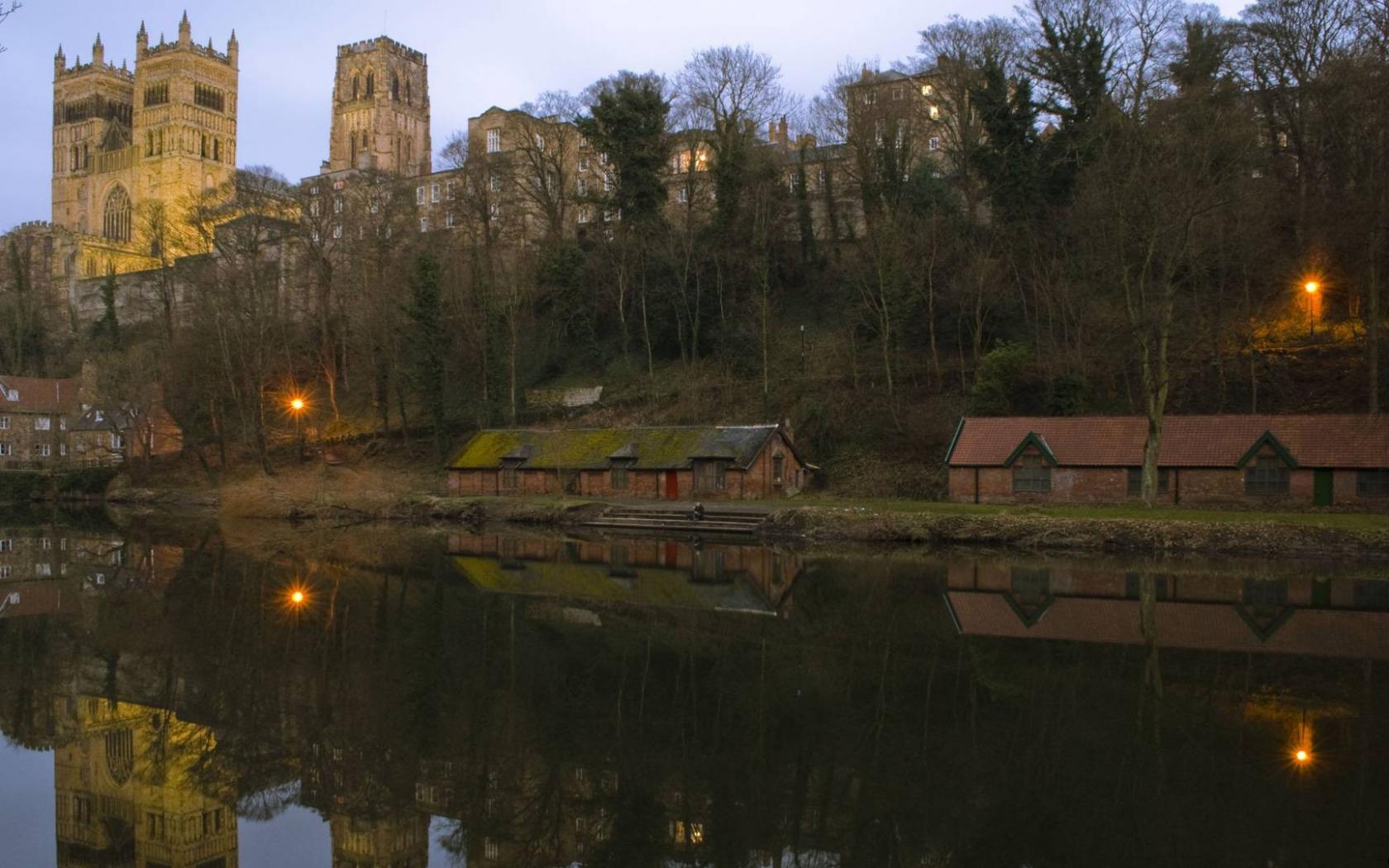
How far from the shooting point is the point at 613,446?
43875 mm

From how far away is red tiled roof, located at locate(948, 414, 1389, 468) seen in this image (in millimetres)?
32469

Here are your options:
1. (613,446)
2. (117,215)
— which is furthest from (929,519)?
(117,215)

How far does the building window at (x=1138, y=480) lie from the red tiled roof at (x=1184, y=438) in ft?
1.05

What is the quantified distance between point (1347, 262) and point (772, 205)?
83.7 ft

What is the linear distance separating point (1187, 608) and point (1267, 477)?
1603 centimetres

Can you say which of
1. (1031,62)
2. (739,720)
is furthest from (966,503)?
(739,720)

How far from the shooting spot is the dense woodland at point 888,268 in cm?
3838

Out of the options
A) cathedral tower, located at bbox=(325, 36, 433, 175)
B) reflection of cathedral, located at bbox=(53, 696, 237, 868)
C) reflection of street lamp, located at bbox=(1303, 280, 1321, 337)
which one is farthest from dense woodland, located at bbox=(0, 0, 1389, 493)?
cathedral tower, located at bbox=(325, 36, 433, 175)

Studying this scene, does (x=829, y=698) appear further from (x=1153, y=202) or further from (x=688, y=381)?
(x=688, y=381)

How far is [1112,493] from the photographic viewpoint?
3534 centimetres

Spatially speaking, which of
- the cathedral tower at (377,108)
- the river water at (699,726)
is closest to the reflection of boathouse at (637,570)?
the river water at (699,726)

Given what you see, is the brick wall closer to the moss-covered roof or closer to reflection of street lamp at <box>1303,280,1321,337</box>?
the moss-covered roof

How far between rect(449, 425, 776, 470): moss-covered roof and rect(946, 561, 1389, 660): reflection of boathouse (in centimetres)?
1655

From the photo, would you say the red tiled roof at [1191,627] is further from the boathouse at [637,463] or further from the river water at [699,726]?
the boathouse at [637,463]
